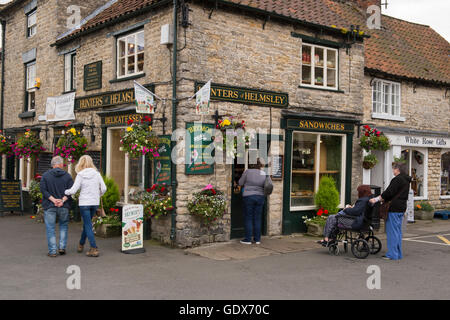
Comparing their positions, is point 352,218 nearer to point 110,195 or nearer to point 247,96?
point 247,96

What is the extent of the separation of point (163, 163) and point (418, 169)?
10.1m

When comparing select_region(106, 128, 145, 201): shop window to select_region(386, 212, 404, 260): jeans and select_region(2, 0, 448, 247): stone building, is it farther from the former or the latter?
select_region(386, 212, 404, 260): jeans

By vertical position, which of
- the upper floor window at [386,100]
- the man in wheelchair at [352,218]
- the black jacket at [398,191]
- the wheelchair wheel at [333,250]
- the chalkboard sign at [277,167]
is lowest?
the wheelchair wheel at [333,250]

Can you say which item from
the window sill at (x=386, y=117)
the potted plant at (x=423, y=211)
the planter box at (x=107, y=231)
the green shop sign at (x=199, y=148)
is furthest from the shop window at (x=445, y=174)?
the planter box at (x=107, y=231)

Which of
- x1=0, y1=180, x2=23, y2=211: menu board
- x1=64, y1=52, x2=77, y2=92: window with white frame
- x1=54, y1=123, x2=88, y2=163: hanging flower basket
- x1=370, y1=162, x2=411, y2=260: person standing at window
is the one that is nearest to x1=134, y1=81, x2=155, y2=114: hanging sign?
x1=54, y1=123, x2=88, y2=163: hanging flower basket

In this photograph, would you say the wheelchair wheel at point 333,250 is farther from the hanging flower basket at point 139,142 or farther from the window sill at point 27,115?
the window sill at point 27,115

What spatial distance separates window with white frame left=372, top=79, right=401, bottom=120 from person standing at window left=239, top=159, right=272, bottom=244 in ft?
19.9

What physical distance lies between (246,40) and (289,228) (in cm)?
483

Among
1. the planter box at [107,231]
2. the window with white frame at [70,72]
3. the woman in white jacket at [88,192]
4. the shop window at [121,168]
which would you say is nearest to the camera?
the woman in white jacket at [88,192]

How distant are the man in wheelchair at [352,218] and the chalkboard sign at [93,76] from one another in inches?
288

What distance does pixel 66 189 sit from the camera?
8984mm

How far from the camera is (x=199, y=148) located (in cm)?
1018

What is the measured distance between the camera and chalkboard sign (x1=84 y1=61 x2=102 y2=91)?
41.5 ft

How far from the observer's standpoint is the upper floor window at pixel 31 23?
16.9 m
